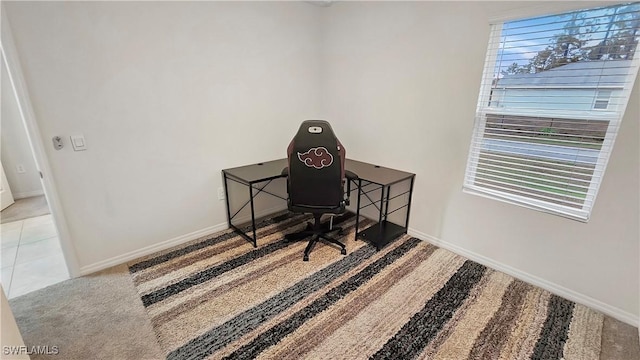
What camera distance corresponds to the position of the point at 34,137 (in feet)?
5.96

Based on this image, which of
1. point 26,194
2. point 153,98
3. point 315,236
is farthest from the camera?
point 26,194

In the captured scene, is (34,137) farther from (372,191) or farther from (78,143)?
(372,191)

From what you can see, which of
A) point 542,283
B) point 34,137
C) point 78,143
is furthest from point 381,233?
point 34,137

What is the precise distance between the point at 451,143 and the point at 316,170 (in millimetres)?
1180

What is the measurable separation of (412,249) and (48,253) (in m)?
3.33

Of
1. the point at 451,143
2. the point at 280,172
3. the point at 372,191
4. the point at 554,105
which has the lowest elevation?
the point at 372,191

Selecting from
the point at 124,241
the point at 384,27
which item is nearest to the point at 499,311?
the point at 384,27

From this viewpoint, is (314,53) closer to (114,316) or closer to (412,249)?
(412,249)

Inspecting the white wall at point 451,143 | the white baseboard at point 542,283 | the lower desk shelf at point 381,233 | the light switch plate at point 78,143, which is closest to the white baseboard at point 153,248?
the light switch plate at point 78,143

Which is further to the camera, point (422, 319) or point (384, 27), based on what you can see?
point (384, 27)

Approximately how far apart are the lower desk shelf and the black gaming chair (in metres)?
0.56

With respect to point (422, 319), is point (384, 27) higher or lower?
higher

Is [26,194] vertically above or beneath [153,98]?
beneath

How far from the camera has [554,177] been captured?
1949mm
